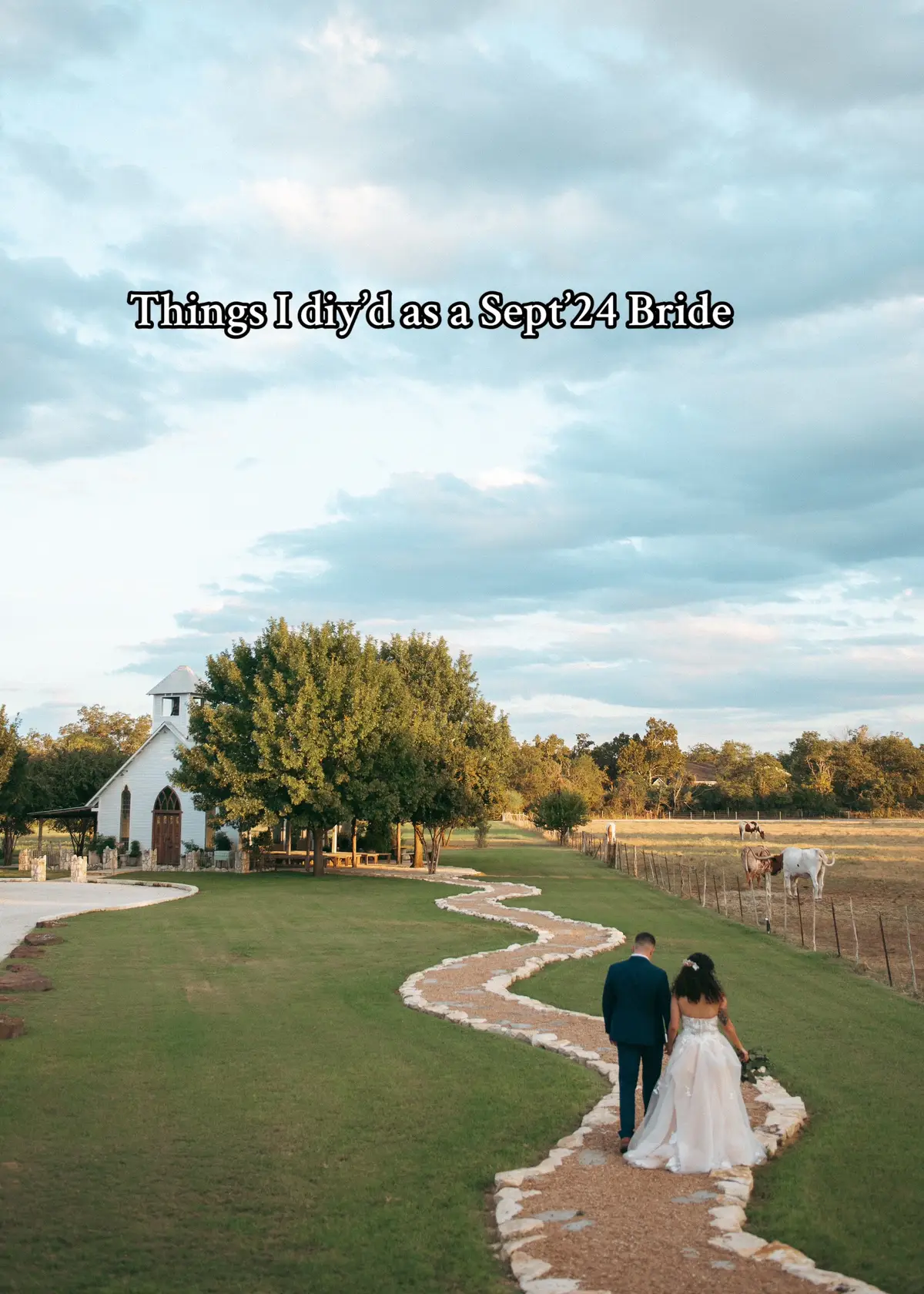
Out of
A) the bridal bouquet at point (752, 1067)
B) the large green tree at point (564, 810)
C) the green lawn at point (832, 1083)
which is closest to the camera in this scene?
the green lawn at point (832, 1083)

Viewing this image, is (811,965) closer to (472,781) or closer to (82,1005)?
(82,1005)

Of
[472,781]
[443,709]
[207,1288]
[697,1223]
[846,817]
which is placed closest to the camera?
[207,1288]

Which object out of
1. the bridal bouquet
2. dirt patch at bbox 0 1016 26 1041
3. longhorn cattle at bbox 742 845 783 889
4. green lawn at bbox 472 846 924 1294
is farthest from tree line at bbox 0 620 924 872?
the bridal bouquet

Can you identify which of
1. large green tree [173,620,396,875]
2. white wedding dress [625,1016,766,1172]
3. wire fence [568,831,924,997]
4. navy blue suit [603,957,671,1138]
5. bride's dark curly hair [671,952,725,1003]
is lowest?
wire fence [568,831,924,997]

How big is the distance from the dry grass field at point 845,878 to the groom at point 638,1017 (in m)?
10.4

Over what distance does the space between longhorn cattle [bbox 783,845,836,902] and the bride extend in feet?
91.9

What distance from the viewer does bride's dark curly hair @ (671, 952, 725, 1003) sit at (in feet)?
29.8

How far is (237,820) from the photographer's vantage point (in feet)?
151

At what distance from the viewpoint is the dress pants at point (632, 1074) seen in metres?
9.30

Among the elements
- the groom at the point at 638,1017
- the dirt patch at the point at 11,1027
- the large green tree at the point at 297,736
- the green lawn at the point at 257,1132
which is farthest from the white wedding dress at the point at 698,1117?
the large green tree at the point at 297,736

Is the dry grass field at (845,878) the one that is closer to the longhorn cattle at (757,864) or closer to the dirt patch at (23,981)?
the longhorn cattle at (757,864)

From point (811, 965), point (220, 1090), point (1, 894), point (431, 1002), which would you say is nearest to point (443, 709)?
point (1, 894)

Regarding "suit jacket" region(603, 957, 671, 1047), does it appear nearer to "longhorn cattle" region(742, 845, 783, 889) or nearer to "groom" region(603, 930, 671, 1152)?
"groom" region(603, 930, 671, 1152)

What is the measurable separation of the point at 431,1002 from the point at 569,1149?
707 cm
